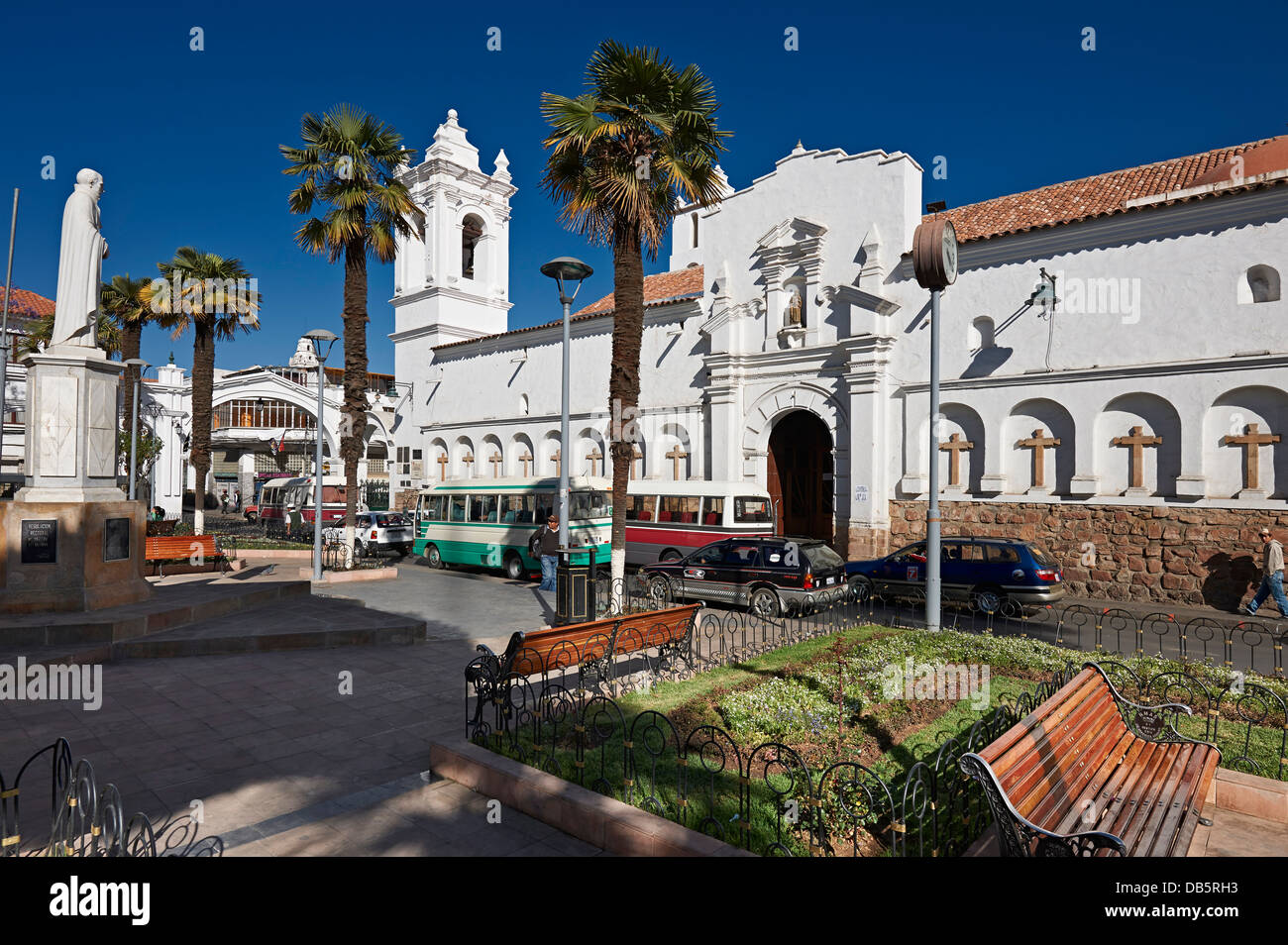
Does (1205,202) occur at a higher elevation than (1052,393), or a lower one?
higher

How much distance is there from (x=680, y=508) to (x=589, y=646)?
1226cm

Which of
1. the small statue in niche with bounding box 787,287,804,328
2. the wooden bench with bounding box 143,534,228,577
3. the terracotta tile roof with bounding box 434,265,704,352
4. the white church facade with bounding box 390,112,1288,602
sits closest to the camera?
the white church facade with bounding box 390,112,1288,602

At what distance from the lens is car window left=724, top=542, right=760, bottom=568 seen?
1398cm

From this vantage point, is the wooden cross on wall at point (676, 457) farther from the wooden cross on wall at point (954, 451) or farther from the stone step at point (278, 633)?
the stone step at point (278, 633)

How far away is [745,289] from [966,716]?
1839 cm

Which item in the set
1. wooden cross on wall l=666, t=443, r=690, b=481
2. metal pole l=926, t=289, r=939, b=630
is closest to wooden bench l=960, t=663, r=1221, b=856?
metal pole l=926, t=289, r=939, b=630

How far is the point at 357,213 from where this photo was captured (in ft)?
59.9

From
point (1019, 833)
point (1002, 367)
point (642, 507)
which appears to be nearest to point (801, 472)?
point (642, 507)

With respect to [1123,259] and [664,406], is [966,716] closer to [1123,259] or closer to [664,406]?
[1123,259]

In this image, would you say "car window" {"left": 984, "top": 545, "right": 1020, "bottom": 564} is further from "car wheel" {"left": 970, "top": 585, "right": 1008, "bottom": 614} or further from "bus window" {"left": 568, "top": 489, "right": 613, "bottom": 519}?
"bus window" {"left": 568, "top": 489, "right": 613, "bottom": 519}

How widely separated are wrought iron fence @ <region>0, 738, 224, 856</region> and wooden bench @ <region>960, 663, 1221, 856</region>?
4007 millimetres

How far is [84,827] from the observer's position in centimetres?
415

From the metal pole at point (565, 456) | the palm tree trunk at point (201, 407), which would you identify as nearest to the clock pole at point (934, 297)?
the metal pole at point (565, 456)
